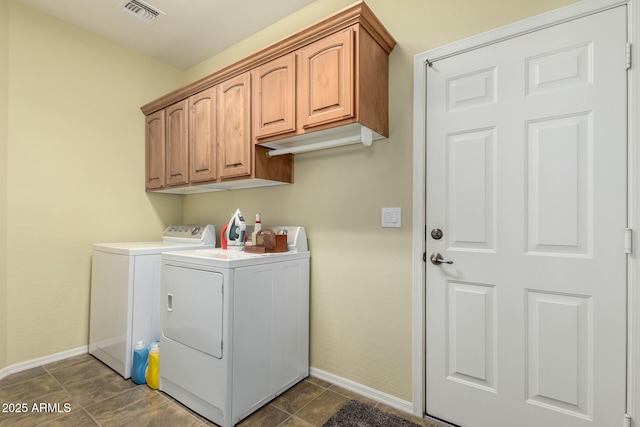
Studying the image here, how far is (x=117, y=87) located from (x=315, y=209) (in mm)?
2230

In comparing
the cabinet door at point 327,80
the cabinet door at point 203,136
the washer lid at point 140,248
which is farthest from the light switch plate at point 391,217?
the washer lid at point 140,248

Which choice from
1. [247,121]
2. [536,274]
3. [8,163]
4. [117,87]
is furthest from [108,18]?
[536,274]

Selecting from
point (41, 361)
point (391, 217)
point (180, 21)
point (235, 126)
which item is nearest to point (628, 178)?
point (391, 217)

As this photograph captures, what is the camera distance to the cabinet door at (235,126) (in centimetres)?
220

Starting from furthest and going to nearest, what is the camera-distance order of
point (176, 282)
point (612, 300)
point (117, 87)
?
point (117, 87) → point (176, 282) → point (612, 300)

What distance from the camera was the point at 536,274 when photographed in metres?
1.49

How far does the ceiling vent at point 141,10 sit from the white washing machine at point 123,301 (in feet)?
5.88

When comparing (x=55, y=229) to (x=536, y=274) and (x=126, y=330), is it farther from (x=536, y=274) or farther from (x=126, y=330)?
(x=536, y=274)

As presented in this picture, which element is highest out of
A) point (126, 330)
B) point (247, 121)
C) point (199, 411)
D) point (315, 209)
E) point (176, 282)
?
point (247, 121)

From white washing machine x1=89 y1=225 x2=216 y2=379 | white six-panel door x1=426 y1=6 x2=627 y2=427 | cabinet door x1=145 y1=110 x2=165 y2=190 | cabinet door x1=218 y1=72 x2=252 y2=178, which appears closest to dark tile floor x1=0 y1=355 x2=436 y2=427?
white washing machine x1=89 y1=225 x2=216 y2=379

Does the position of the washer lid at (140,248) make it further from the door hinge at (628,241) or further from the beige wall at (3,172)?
the door hinge at (628,241)

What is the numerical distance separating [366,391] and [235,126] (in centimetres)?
202

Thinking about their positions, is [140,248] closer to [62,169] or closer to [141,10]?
[62,169]

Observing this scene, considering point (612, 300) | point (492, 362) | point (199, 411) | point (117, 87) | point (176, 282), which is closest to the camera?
point (612, 300)
